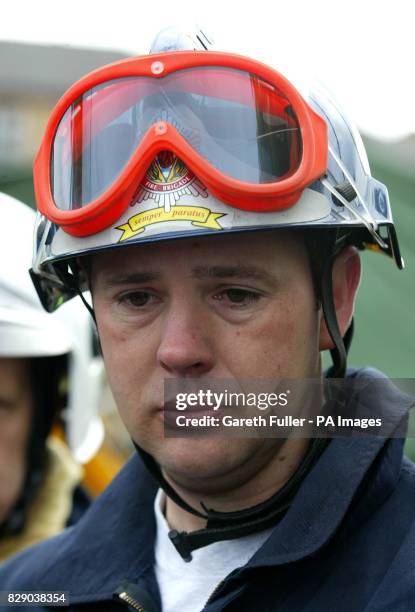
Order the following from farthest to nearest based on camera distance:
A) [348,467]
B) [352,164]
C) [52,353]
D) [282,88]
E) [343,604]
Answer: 1. [52,353]
2. [352,164]
3. [282,88]
4. [348,467]
5. [343,604]

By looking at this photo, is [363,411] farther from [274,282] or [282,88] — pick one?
[282,88]

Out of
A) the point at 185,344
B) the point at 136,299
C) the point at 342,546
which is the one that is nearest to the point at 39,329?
the point at 136,299

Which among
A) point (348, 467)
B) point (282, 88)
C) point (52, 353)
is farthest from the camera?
point (52, 353)

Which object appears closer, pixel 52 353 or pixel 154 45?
pixel 154 45

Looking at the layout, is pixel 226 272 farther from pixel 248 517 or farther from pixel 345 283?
pixel 248 517

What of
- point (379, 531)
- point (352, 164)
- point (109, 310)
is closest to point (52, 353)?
point (109, 310)

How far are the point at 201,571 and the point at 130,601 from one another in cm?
18

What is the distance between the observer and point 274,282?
6.87 ft

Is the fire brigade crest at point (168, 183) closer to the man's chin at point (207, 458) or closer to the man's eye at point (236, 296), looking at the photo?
the man's eye at point (236, 296)

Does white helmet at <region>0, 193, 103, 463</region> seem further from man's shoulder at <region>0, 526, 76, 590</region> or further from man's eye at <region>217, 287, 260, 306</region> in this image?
man's eye at <region>217, 287, 260, 306</region>

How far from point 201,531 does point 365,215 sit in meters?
0.85

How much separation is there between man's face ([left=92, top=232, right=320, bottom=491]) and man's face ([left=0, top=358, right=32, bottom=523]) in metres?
1.56

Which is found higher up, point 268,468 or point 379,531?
point 268,468

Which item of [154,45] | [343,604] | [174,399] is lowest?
[343,604]
